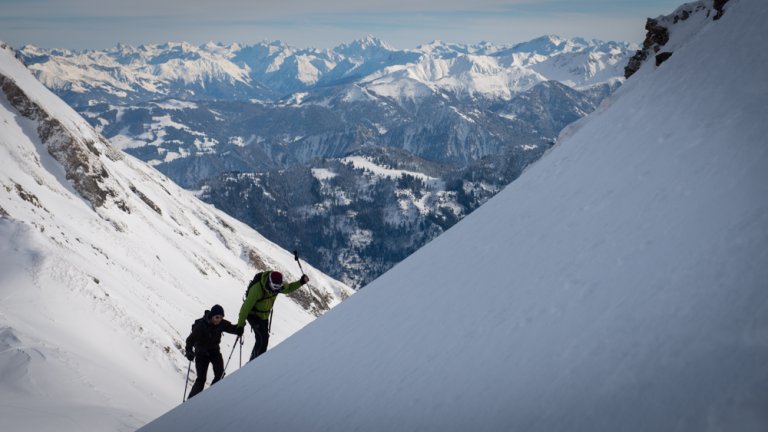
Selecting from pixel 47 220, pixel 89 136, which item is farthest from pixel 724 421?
pixel 89 136

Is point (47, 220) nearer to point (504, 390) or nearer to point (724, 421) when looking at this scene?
point (504, 390)

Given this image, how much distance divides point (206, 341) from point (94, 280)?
2336 cm

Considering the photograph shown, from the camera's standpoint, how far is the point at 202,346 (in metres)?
14.9

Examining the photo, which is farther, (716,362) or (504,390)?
(504,390)

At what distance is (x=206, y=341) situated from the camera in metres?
14.9

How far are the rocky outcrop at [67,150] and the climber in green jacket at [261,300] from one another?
5478 centimetres

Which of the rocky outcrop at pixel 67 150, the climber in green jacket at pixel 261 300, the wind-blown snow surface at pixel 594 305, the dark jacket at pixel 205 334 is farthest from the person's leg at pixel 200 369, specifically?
the rocky outcrop at pixel 67 150

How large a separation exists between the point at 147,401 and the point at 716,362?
18989mm

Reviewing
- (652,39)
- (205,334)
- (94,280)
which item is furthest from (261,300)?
(652,39)

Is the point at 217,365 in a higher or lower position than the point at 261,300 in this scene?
lower

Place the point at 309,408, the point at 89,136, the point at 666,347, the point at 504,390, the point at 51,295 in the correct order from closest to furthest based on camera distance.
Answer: the point at 666,347 → the point at 504,390 → the point at 309,408 → the point at 51,295 → the point at 89,136

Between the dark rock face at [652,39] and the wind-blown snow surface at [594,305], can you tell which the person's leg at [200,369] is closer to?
Answer: the wind-blown snow surface at [594,305]

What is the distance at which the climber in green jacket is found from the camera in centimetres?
1541

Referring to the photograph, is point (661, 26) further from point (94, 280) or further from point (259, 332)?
point (94, 280)
